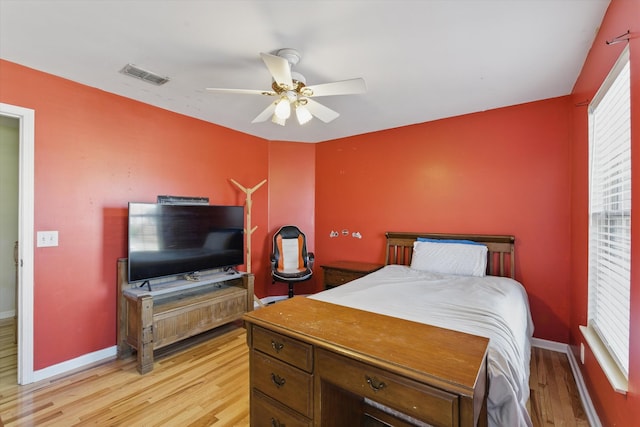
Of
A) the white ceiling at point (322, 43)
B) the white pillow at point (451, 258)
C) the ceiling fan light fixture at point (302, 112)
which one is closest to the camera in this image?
the white ceiling at point (322, 43)

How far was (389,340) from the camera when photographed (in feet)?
4.15

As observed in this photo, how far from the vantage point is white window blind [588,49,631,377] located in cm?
147

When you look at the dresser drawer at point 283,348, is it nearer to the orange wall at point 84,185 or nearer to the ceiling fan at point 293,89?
the ceiling fan at point 293,89

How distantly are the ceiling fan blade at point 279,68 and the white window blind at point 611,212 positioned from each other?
1715 mm

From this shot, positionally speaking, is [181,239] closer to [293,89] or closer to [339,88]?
[293,89]

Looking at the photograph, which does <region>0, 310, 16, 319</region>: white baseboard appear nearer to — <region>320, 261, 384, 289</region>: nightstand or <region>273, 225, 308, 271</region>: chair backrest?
<region>273, 225, 308, 271</region>: chair backrest

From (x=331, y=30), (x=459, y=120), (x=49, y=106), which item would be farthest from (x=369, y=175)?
(x=49, y=106)

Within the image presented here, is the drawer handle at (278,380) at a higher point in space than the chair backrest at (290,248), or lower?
lower

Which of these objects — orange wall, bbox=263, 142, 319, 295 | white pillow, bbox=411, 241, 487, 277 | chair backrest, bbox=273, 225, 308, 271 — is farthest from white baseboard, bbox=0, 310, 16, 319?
white pillow, bbox=411, 241, 487, 277

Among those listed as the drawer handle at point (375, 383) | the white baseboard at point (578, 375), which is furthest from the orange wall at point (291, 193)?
the drawer handle at point (375, 383)

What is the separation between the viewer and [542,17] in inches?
65.7

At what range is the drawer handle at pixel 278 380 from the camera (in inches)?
56.5

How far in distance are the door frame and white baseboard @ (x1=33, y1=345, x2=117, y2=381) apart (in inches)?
2.6

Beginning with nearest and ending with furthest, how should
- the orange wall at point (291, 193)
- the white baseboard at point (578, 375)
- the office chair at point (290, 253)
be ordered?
the white baseboard at point (578, 375) → the office chair at point (290, 253) → the orange wall at point (291, 193)
